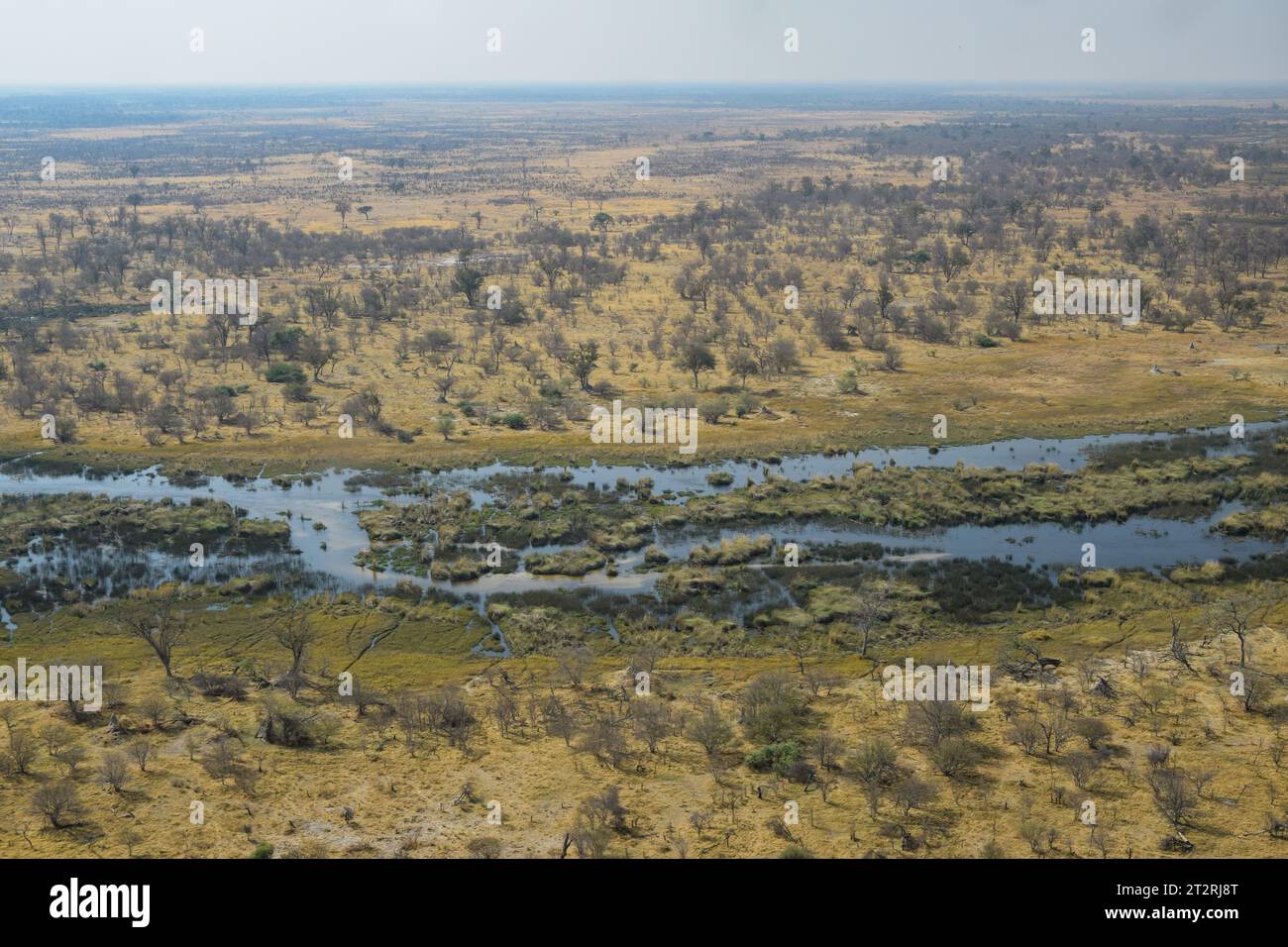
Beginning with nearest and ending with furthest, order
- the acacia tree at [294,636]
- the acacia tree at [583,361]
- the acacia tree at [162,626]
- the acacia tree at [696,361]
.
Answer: the acacia tree at [294,636] < the acacia tree at [162,626] < the acacia tree at [583,361] < the acacia tree at [696,361]

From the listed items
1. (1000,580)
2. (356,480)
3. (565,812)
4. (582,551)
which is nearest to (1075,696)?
(1000,580)

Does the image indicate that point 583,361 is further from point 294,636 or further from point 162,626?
point 162,626

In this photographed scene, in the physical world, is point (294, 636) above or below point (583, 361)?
below

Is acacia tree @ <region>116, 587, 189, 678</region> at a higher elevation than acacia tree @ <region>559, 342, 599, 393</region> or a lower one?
lower

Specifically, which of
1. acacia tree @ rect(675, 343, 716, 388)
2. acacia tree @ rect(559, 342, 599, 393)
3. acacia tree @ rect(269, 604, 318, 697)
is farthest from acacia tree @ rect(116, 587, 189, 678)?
acacia tree @ rect(675, 343, 716, 388)

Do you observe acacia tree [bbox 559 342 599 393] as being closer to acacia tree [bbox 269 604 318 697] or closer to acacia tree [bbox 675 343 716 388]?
acacia tree [bbox 675 343 716 388]

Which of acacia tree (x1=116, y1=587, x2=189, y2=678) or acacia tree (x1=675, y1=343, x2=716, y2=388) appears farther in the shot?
acacia tree (x1=675, y1=343, x2=716, y2=388)

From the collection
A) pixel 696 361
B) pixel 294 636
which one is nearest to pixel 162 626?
pixel 294 636

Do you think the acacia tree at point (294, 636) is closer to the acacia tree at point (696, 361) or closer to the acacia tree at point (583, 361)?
the acacia tree at point (583, 361)

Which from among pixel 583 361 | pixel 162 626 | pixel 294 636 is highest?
pixel 583 361

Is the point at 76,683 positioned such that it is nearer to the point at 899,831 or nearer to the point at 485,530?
the point at 485,530

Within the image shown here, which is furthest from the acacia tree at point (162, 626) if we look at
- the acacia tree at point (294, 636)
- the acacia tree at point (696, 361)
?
the acacia tree at point (696, 361)
